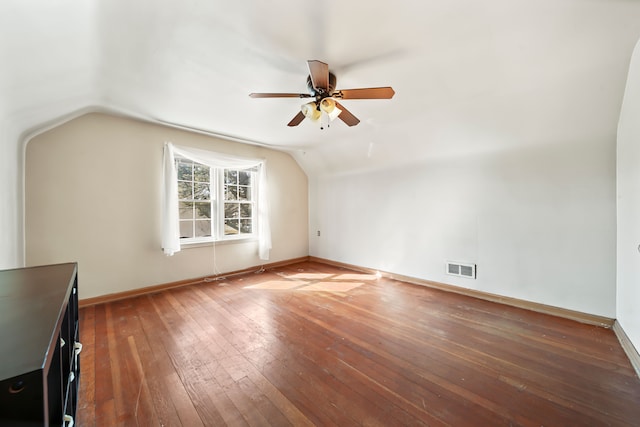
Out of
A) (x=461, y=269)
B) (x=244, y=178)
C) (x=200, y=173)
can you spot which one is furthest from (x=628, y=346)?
(x=200, y=173)

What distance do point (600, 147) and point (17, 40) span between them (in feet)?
15.4

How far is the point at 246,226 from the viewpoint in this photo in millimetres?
4613

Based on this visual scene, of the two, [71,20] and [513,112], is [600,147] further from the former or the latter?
[71,20]

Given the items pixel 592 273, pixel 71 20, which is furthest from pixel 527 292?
pixel 71 20

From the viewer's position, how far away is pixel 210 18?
1.56 metres

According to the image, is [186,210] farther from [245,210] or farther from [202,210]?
[245,210]

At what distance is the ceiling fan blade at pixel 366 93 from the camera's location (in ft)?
6.55

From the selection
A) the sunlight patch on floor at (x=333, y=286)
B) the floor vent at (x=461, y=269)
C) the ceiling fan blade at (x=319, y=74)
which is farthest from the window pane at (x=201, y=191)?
the floor vent at (x=461, y=269)

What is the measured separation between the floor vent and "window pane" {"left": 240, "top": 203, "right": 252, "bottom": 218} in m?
3.49

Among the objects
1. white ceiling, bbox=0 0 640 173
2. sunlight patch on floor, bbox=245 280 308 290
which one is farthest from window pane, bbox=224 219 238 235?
A: white ceiling, bbox=0 0 640 173

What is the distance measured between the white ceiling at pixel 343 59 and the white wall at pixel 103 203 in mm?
415

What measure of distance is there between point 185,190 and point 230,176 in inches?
31.0

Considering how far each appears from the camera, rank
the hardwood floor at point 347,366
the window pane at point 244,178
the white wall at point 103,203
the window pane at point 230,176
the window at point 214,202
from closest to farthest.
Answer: the hardwood floor at point 347,366
the white wall at point 103,203
the window at point 214,202
the window pane at point 230,176
the window pane at point 244,178

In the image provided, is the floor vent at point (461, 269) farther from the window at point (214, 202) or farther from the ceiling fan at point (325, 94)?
the window at point (214, 202)
